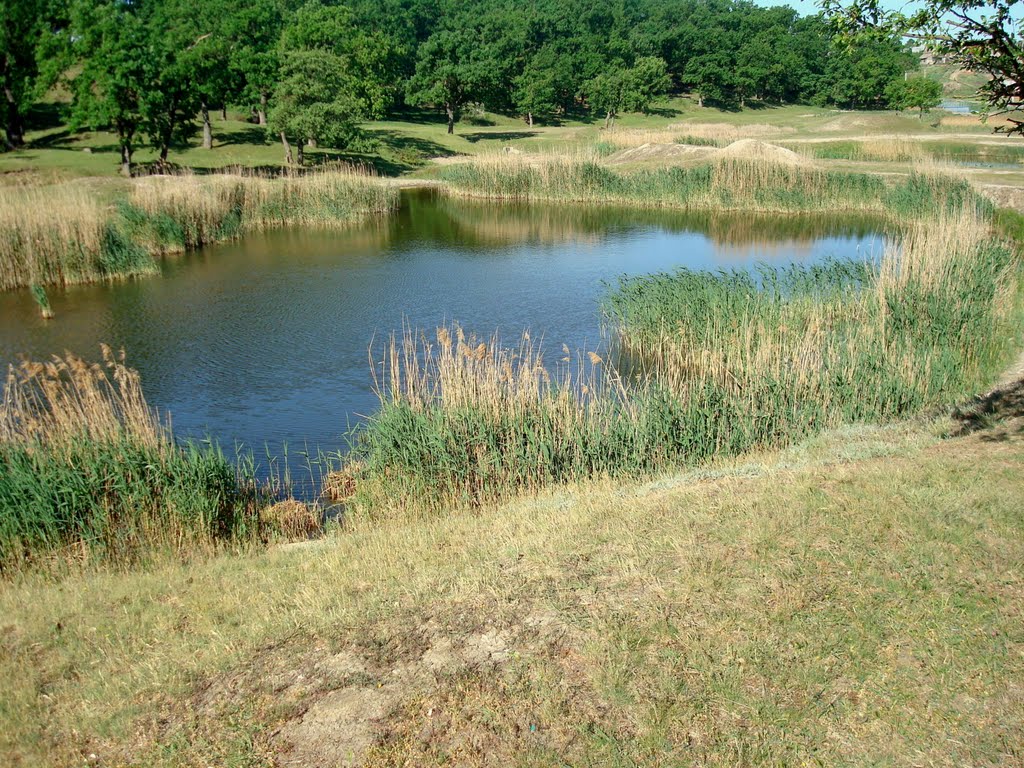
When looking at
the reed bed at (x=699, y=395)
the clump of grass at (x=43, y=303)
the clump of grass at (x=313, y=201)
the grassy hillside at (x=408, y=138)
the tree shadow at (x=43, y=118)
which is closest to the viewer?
the reed bed at (x=699, y=395)

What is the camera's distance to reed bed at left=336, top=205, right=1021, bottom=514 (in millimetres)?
8414

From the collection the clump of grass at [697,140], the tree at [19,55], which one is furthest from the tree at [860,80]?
the tree at [19,55]

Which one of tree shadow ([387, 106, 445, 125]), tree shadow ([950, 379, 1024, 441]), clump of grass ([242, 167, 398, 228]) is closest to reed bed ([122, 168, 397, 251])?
clump of grass ([242, 167, 398, 228])

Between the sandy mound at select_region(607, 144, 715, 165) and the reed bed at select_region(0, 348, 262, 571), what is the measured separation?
30186 mm

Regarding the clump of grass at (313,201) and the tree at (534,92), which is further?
the tree at (534,92)

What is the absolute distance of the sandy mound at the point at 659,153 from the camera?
3534 centimetres

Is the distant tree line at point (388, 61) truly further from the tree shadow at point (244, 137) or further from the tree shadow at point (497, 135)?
the tree shadow at point (497, 135)

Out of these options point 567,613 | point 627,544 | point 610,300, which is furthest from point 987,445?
point 610,300

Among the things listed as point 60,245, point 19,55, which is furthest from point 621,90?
point 60,245

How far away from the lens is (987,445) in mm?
7516

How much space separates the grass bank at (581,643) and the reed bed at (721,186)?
19.3m

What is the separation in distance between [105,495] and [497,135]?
166ft

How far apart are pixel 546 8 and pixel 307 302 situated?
262 ft

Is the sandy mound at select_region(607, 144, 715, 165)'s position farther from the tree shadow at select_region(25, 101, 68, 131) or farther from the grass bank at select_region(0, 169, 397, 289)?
the tree shadow at select_region(25, 101, 68, 131)
